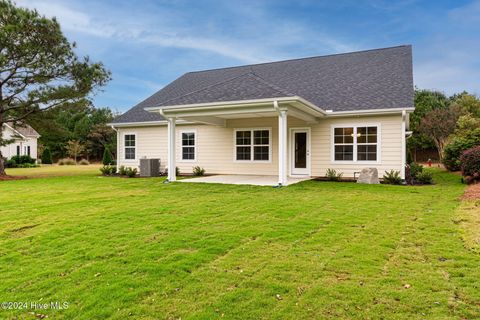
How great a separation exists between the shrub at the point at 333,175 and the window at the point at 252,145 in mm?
2794

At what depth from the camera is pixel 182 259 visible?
3965 millimetres

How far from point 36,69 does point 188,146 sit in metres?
8.11

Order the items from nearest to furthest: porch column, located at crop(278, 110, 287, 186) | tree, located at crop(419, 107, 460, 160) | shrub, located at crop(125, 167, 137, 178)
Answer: porch column, located at crop(278, 110, 287, 186) → shrub, located at crop(125, 167, 137, 178) → tree, located at crop(419, 107, 460, 160)

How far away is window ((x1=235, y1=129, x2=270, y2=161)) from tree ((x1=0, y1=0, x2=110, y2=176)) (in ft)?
27.3

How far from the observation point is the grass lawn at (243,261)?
2.86 metres

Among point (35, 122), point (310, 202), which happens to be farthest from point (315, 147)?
point (35, 122)

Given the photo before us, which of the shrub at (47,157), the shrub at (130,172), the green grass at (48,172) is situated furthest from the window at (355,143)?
the shrub at (47,157)

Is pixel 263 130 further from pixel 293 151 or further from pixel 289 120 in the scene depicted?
pixel 293 151

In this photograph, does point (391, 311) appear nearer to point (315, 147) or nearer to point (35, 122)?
point (315, 147)

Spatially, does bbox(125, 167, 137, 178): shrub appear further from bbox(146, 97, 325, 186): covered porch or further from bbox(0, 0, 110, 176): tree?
bbox(0, 0, 110, 176): tree

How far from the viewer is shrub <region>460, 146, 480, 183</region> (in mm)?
11117

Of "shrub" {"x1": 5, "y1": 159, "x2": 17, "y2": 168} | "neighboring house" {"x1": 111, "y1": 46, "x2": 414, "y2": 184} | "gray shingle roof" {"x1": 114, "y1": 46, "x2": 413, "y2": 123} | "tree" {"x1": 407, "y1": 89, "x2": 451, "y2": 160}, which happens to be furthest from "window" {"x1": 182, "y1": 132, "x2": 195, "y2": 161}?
"shrub" {"x1": 5, "y1": 159, "x2": 17, "y2": 168}

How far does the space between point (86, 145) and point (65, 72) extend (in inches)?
906

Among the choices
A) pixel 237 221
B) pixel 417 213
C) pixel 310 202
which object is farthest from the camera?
pixel 310 202
